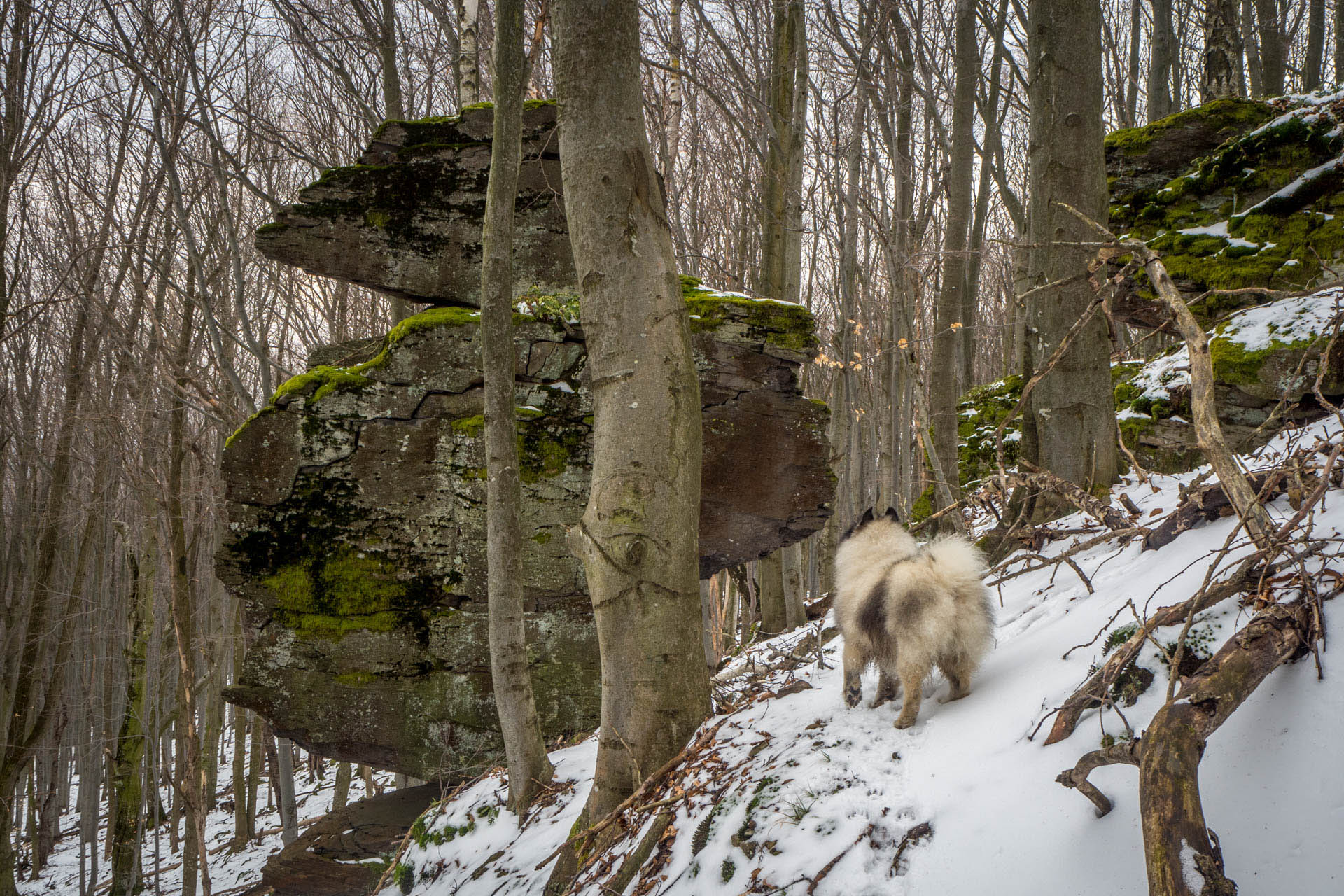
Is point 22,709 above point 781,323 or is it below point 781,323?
below

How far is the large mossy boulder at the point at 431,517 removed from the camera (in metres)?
5.61

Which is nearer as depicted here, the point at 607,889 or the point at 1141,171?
the point at 607,889

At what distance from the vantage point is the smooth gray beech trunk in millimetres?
4078

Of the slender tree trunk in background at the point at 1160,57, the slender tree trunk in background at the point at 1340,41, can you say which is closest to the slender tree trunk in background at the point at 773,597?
the slender tree trunk in background at the point at 1160,57

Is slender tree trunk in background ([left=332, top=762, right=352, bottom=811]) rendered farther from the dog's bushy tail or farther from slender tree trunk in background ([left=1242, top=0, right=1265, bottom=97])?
slender tree trunk in background ([left=1242, top=0, right=1265, bottom=97])

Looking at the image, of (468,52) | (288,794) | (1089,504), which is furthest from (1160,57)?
(288,794)

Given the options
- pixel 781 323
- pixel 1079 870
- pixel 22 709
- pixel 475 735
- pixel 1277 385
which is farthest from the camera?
pixel 22 709

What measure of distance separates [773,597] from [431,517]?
4.74 metres

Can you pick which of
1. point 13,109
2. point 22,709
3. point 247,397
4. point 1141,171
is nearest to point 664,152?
point 1141,171

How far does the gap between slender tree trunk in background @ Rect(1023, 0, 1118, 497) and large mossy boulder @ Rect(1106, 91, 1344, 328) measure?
1247 millimetres

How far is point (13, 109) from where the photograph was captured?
9211 millimetres

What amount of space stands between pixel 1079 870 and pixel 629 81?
143 inches

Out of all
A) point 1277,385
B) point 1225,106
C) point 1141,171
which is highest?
point 1225,106

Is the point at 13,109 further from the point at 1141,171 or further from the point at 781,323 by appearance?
the point at 1141,171
